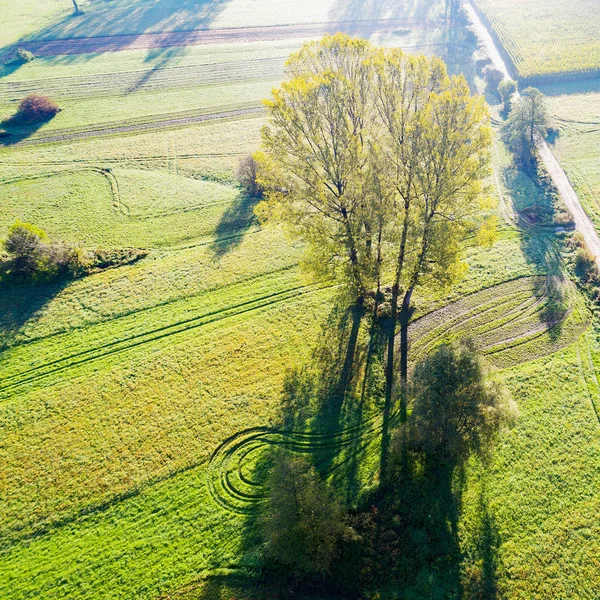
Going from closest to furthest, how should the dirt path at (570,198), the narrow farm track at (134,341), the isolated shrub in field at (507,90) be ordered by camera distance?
1. the narrow farm track at (134,341)
2. the dirt path at (570,198)
3. the isolated shrub in field at (507,90)

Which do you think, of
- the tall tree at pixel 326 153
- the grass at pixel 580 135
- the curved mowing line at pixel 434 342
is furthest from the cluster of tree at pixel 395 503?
the grass at pixel 580 135

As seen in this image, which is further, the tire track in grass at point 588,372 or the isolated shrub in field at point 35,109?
the isolated shrub in field at point 35,109

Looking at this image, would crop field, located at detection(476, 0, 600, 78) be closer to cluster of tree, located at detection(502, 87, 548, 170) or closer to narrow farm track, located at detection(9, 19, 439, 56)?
narrow farm track, located at detection(9, 19, 439, 56)

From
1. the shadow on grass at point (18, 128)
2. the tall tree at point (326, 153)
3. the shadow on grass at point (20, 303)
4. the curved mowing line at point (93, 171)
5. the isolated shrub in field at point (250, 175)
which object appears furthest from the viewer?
the shadow on grass at point (18, 128)

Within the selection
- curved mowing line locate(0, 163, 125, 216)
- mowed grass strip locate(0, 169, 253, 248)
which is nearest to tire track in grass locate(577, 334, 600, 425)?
mowed grass strip locate(0, 169, 253, 248)

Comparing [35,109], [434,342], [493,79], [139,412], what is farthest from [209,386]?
[493,79]

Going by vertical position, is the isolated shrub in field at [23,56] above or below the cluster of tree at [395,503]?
above

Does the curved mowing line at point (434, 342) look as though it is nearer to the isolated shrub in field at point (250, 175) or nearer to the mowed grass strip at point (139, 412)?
the mowed grass strip at point (139, 412)
